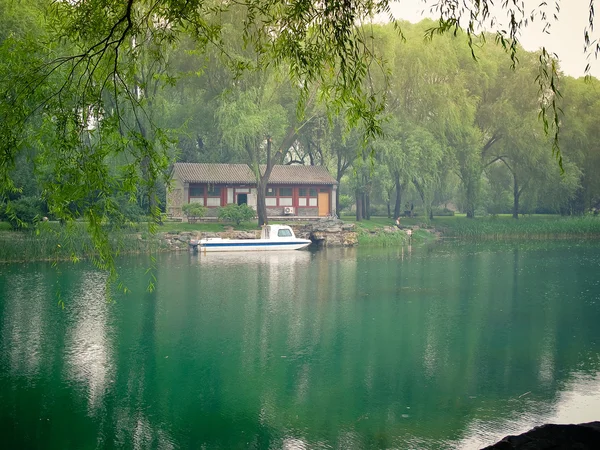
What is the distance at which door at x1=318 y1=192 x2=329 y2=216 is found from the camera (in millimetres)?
49781

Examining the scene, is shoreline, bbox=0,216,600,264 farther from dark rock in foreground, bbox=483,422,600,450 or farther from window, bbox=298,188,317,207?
dark rock in foreground, bbox=483,422,600,450

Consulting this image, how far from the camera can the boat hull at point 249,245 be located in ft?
116

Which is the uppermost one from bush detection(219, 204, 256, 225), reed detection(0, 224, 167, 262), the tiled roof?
the tiled roof

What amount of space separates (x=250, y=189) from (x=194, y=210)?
665 cm

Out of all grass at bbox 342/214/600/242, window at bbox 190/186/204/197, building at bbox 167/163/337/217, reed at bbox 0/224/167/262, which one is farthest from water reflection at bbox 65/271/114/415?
grass at bbox 342/214/600/242

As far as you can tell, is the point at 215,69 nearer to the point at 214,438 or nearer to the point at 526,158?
the point at 526,158

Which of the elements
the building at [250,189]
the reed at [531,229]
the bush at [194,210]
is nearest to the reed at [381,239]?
the reed at [531,229]

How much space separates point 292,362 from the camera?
12.6m

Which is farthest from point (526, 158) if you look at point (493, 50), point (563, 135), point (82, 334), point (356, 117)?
point (356, 117)

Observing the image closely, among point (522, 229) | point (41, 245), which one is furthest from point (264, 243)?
point (522, 229)

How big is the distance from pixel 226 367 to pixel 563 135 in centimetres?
4143

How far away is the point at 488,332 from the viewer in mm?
15203

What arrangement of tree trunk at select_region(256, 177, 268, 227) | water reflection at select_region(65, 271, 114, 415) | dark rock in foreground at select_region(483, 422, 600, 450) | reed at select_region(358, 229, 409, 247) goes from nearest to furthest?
1. dark rock in foreground at select_region(483, 422, 600, 450)
2. water reflection at select_region(65, 271, 114, 415)
3. reed at select_region(358, 229, 409, 247)
4. tree trunk at select_region(256, 177, 268, 227)

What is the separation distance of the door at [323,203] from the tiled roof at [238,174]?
4.33ft
